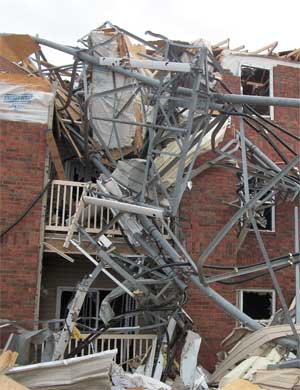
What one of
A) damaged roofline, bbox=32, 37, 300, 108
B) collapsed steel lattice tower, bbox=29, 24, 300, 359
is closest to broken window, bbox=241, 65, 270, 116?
collapsed steel lattice tower, bbox=29, 24, 300, 359

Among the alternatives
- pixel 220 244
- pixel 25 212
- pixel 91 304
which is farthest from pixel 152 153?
pixel 91 304

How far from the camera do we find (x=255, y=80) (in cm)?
1522

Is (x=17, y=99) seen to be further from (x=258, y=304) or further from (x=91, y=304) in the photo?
(x=258, y=304)

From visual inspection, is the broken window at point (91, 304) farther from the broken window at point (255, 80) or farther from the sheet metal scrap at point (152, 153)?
the broken window at point (255, 80)

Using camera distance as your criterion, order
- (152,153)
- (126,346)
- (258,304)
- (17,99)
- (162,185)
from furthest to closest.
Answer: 1. (258,304)
2. (17,99)
3. (126,346)
4. (152,153)
5. (162,185)

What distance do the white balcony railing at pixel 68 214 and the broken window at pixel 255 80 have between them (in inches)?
241

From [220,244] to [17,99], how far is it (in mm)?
4987

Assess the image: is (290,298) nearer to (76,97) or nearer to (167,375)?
(167,375)

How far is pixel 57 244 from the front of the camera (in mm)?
10305

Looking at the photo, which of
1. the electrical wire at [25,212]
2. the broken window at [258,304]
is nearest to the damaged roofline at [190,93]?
the electrical wire at [25,212]

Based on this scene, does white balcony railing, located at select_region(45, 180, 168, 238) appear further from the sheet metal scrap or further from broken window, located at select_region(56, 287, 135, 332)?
broken window, located at select_region(56, 287, 135, 332)

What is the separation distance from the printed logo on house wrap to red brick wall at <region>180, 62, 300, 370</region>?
3.70 m

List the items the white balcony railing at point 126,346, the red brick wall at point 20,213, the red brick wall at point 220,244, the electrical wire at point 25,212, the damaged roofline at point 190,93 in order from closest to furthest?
the damaged roofline at point 190,93, the white balcony railing at point 126,346, the red brick wall at point 20,213, the electrical wire at point 25,212, the red brick wall at point 220,244

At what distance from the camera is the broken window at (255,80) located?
1481 cm
